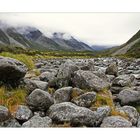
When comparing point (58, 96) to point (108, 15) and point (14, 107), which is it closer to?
point (14, 107)

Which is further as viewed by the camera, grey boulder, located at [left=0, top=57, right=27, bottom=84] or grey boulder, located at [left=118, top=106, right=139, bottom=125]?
grey boulder, located at [left=0, top=57, right=27, bottom=84]

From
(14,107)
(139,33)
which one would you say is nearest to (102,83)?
(139,33)

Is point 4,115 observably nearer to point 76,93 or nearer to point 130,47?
point 76,93

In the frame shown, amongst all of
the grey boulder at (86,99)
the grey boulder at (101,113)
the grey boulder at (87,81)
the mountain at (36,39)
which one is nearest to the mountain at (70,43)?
the mountain at (36,39)

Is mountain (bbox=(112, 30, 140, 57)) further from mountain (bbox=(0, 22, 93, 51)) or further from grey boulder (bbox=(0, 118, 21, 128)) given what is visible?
grey boulder (bbox=(0, 118, 21, 128))

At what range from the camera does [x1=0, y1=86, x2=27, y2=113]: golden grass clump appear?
8539mm

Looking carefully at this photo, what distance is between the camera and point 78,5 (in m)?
8.61

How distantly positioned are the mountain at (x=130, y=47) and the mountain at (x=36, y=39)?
0.50 m

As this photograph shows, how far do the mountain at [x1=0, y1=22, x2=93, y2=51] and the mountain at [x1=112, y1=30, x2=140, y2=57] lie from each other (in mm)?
503

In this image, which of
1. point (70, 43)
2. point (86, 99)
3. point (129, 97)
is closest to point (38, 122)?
point (86, 99)

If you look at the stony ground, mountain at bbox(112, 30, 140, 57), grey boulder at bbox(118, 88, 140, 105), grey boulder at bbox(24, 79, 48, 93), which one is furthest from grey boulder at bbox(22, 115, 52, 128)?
mountain at bbox(112, 30, 140, 57)

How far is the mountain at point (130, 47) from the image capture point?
8.94m

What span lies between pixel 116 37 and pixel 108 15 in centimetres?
56

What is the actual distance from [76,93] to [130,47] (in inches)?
49.5
